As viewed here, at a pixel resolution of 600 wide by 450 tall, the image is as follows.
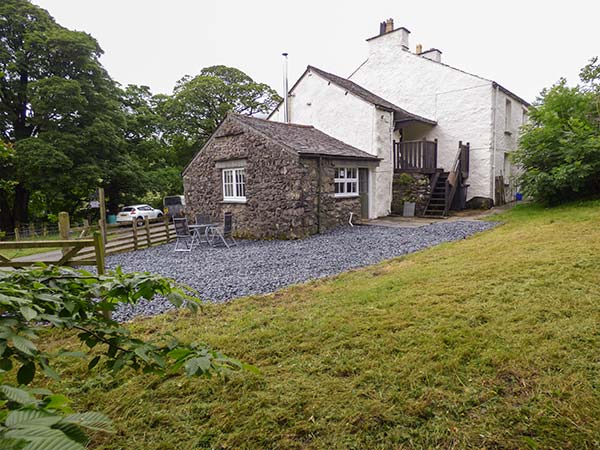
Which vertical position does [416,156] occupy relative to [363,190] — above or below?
above

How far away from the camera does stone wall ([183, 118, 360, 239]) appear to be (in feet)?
34.6

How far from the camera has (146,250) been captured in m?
10.8

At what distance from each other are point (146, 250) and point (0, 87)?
14.9 meters

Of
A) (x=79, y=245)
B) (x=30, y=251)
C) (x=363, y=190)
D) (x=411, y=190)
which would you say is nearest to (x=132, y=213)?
(x=30, y=251)

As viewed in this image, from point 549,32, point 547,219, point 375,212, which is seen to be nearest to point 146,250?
point 375,212

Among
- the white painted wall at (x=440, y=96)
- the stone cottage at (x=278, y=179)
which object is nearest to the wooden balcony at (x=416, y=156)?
the white painted wall at (x=440, y=96)

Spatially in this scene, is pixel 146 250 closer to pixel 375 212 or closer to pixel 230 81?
pixel 375 212

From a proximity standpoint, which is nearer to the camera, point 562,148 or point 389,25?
point 562,148

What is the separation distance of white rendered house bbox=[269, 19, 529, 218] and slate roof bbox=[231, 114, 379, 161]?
2.96ft

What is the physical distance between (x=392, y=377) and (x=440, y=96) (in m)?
15.8

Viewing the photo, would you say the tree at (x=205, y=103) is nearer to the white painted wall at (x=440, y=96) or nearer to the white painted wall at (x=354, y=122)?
the white painted wall at (x=354, y=122)

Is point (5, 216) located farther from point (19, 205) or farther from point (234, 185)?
point (234, 185)

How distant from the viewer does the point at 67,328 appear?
53.2 inches

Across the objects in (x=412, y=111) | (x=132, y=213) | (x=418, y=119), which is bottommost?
(x=132, y=213)
